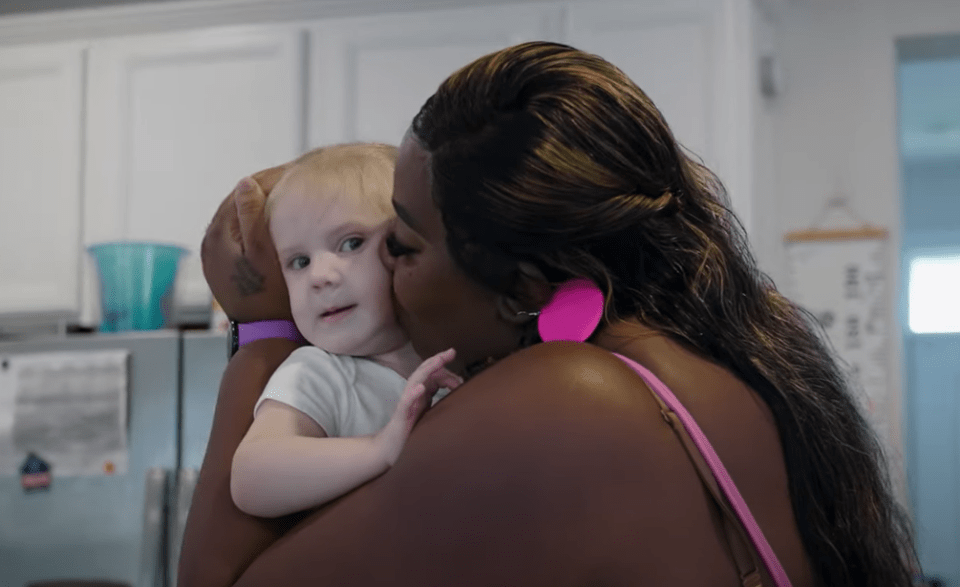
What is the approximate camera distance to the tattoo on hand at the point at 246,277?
91cm

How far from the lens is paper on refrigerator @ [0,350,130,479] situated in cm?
243

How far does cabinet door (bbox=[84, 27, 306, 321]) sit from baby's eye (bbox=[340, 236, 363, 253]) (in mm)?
2134

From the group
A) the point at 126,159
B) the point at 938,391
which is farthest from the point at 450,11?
the point at 938,391

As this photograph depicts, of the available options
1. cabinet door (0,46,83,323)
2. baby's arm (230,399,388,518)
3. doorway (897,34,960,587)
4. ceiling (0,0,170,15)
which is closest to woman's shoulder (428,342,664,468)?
baby's arm (230,399,388,518)

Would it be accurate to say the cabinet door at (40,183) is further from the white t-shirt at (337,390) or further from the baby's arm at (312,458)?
the baby's arm at (312,458)

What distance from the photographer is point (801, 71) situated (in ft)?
11.0

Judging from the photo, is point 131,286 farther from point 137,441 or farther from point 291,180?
point 291,180

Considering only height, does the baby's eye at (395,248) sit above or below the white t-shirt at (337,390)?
above

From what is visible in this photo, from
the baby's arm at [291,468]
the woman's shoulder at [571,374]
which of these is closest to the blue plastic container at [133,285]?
Result: the baby's arm at [291,468]

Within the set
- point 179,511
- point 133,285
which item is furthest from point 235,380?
point 133,285

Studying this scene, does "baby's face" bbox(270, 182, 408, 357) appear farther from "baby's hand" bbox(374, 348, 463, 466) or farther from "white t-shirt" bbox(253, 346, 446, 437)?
"baby's hand" bbox(374, 348, 463, 466)

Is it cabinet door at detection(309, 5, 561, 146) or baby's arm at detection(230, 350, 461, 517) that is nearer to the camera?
baby's arm at detection(230, 350, 461, 517)

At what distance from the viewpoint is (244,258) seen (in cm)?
91

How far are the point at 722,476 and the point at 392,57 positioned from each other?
2.46m
